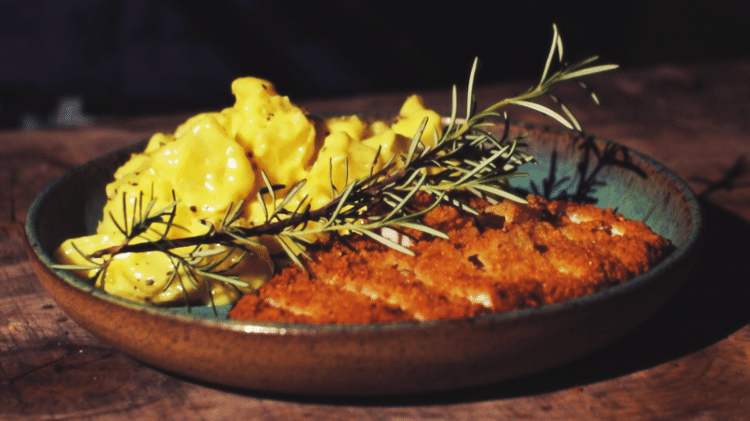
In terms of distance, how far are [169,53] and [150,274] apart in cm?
365

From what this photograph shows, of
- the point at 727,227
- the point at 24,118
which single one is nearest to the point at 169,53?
the point at 24,118

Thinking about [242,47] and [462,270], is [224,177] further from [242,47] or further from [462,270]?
[242,47]

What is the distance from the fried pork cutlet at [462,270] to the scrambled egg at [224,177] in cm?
16

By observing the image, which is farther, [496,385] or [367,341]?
[496,385]

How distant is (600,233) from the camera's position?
121 centimetres

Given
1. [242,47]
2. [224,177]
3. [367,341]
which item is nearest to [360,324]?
[367,341]

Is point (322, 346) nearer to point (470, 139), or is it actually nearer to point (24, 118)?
point (470, 139)

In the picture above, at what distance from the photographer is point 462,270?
108 cm

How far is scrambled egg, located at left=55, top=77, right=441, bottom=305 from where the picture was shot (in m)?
1.23

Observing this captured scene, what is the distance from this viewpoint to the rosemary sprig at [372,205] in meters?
1.08

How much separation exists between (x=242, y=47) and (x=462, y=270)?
3.86 m

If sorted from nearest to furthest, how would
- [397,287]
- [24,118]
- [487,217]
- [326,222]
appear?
[397,287] < [326,222] < [487,217] < [24,118]

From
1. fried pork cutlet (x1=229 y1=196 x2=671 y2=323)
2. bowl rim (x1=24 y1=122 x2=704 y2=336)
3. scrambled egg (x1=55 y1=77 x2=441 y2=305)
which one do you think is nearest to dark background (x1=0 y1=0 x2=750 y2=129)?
scrambled egg (x1=55 y1=77 x2=441 y2=305)

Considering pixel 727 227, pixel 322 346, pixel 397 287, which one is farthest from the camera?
pixel 727 227
